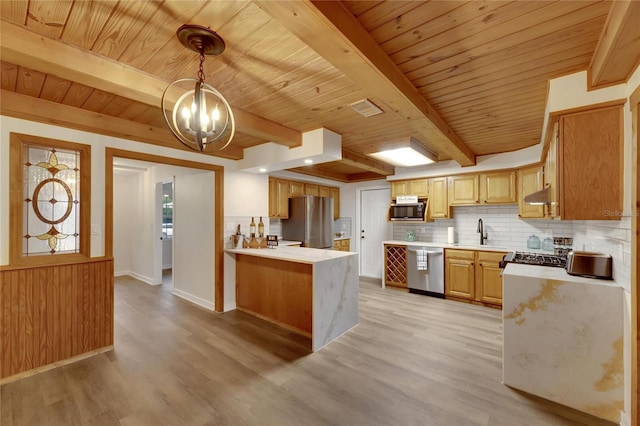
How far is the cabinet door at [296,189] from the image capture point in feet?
17.0

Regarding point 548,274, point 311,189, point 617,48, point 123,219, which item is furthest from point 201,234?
point 617,48

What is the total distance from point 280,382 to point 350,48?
7.84 ft

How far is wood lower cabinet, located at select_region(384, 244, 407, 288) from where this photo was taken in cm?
479

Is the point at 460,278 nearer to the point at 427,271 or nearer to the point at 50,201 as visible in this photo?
the point at 427,271

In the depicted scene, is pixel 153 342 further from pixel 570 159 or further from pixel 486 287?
pixel 486 287

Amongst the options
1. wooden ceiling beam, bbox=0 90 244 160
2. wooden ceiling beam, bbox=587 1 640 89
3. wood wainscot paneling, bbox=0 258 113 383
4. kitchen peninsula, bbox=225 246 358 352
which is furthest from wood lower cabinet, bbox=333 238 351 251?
wooden ceiling beam, bbox=587 1 640 89

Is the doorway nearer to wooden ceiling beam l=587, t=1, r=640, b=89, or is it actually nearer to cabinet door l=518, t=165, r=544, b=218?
wooden ceiling beam l=587, t=1, r=640, b=89

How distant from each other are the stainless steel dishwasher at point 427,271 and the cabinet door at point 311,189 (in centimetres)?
222

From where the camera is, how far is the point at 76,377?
7.36 feet

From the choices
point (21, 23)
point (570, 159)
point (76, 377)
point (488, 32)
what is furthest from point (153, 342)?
point (570, 159)

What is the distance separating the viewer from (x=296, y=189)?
5.30 metres

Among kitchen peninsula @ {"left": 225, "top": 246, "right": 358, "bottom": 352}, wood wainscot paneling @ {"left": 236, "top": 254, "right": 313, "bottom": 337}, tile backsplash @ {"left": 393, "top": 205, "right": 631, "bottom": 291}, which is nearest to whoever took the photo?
tile backsplash @ {"left": 393, "top": 205, "right": 631, "bottom": 291}

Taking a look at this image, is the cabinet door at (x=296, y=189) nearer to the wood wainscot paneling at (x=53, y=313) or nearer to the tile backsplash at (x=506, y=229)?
the tile backsplash at (x=506, y=229)

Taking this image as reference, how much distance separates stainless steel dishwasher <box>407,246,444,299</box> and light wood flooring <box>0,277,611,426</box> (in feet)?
3.41
